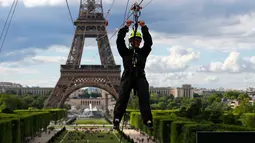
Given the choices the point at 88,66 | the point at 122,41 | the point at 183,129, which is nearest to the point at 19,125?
the point at 183,129

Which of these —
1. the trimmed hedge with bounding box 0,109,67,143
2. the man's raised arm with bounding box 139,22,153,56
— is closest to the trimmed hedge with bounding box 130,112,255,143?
the trimmed hedge with bounding box 0,109,67,143

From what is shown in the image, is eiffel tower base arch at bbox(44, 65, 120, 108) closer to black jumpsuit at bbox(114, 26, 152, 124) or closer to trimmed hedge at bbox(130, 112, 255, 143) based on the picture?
trimmed hedge at bbox(130, 112, 255, 143)

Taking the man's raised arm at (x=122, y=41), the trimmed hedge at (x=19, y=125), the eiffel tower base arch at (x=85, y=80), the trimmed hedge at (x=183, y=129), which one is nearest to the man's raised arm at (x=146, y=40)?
the man's raised arm at (x=122, y=41)

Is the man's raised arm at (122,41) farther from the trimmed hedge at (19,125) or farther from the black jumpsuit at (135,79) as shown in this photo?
the trimmed hedge at (19,125)

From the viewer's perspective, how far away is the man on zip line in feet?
24.6

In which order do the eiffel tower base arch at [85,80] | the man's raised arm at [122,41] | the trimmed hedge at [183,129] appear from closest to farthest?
the man's raised arm at [122,41] → the trimmed hedge at [183,129] → the eiffel tower base arch at [85,80]

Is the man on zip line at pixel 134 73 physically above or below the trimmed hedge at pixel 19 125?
above

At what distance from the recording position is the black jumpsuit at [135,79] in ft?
24.5

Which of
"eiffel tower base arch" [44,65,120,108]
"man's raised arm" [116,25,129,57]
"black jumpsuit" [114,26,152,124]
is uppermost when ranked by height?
"eiffel tower base arch" [44,65,120,108]

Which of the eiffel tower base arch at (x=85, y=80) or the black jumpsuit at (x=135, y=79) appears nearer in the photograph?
the black jumpsuit at (x=135, y=79)

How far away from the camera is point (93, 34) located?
72688mm

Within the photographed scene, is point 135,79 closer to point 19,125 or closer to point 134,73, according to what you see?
point 134,73

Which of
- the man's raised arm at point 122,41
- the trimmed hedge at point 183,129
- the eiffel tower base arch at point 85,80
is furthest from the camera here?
the eiffel tower base arch at point 85,80

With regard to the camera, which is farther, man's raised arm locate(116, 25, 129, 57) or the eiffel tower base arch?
the eiffel tower base arch
